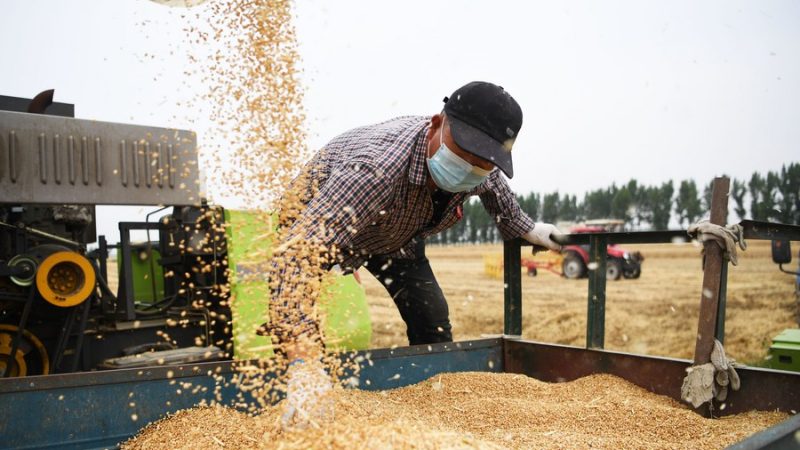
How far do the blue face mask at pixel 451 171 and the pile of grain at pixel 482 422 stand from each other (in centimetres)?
80

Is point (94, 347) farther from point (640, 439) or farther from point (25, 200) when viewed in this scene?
point (640, 439)

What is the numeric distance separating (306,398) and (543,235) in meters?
1.45

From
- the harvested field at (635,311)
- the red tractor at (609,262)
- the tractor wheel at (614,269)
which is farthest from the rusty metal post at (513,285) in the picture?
the tractor wheel at (614,269)

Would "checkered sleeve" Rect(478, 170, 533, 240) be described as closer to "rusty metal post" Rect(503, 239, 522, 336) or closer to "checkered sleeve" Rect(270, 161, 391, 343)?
"rusty metal post" Rect(503, 239, 522, 336)

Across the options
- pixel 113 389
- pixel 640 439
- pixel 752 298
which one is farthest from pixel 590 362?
pixel 752 298

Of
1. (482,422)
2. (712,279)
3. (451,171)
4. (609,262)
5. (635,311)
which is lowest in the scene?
(635,311)

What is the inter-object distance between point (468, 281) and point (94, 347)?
498 inches

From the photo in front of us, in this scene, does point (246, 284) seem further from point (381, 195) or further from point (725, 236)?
point (725, 236)

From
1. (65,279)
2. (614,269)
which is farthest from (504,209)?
(614,269)

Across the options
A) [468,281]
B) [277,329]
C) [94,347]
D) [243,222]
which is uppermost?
[243,222]

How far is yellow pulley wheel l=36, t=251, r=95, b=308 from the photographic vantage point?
2672mm

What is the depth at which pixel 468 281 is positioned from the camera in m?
15.5

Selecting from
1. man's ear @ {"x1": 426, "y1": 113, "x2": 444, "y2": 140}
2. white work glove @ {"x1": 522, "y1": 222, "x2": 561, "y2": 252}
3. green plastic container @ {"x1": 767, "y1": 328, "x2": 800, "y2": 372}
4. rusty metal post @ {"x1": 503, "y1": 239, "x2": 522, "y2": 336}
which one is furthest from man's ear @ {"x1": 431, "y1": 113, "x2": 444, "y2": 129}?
green plastic container @ {"x1": 767, "y1": 328, "x2": 800, "y2": 372}

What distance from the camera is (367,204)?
2.12 m
